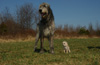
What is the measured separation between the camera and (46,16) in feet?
19.6

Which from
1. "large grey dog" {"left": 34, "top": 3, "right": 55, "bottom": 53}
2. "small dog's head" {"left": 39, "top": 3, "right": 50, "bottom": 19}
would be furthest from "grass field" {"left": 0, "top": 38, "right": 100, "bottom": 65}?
"small dog's head" {"left": 39, "top": 3, "right": 50, "bottom": 19}

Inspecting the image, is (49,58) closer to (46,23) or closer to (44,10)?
(46,23)

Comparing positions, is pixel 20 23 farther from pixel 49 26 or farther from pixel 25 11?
pixel 49 26

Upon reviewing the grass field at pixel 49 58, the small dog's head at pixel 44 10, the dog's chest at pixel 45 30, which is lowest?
the grass field at pixel 49 58

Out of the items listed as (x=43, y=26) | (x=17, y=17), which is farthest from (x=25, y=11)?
(x=43, y=26)

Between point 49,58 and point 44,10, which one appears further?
point 44,10

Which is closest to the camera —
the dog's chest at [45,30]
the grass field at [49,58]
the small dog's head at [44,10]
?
the grass field at [49,58]

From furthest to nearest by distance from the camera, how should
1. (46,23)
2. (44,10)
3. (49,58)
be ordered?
(46,23), (44,10), (49,58)

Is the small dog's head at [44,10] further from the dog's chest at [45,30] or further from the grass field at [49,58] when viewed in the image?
the grass field at [49,58]

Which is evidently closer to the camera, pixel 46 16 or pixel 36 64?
pixel 36 64

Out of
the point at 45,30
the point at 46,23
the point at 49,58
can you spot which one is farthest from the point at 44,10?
the point at 49,58

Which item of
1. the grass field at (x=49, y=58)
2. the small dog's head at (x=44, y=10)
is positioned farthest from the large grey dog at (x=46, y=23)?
the grass field at (x=49, y=58)

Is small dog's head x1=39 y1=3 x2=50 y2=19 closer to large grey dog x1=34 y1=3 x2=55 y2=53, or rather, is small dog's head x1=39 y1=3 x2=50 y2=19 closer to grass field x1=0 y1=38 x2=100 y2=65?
large grey dog x1=34 y1=3 x2=55 y2=53

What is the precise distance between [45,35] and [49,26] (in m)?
0.48
